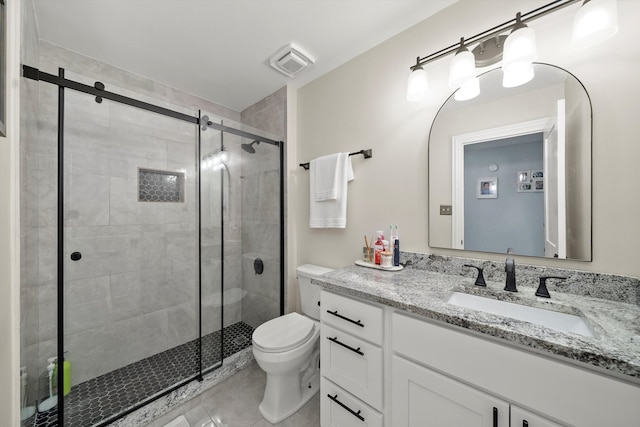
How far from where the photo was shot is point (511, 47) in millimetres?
1007

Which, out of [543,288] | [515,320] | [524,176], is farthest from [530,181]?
[515,320]

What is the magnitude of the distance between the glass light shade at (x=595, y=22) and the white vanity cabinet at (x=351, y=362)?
1310 mm

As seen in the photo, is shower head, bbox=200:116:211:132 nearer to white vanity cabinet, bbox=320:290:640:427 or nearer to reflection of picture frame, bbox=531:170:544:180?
white vanity cabinet, bbox=320:290:640:427

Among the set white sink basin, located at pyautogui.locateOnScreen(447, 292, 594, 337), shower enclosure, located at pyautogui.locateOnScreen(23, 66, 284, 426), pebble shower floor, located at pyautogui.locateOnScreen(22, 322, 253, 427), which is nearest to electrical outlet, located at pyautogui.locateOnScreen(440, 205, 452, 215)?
white sink basin, located at pyautogui.locateOnScreen(447, 292, 594, 337)

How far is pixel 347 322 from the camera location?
1087 mm

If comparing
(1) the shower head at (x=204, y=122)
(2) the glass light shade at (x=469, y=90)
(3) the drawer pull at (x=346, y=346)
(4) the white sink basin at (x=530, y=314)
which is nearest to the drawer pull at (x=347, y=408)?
(3) the drawer pull at (x=346, y=346)

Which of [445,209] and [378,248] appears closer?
[445,209]

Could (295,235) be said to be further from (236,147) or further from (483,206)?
(483,206)

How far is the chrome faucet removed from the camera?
101 cm

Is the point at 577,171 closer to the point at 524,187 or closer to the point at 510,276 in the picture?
the point at 524,187

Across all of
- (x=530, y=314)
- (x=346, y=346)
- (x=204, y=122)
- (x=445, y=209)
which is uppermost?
(x=204, y=122)

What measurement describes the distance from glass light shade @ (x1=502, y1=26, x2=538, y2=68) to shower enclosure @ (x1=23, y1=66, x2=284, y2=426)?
1680 mm

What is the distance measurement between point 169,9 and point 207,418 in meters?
2.41

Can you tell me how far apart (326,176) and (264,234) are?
0.85 metres
